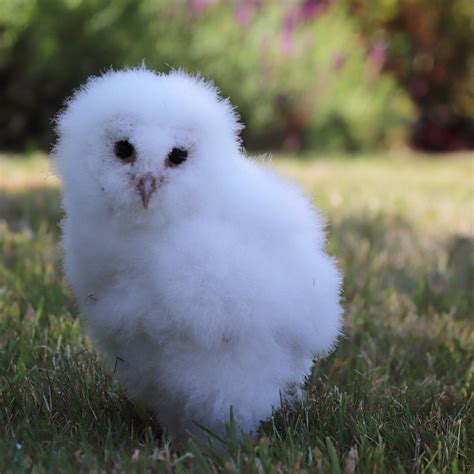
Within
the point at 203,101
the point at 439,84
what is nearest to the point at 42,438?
the point at 203,101

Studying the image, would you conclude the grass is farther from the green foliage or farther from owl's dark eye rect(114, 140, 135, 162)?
the green foliage

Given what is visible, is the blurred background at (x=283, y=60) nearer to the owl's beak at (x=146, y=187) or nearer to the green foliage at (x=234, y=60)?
the green foliage at (x=234, y=60)

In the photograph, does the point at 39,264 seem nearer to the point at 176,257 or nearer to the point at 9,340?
the point at 9,340

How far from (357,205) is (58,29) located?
386 cm

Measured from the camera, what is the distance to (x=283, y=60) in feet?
28.2

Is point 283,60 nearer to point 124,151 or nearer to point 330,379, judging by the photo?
point 330,379

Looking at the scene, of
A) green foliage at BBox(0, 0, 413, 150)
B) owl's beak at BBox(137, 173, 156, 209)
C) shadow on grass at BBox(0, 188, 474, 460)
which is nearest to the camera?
owl's beak at BBox(137, 173, 156, 209)

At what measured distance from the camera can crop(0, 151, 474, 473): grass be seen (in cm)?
176

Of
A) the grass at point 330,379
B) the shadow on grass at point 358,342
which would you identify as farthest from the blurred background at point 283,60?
the grass at point 330,379

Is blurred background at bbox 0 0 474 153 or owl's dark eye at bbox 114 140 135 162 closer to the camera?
owl's dark eye at bbox 114 140 135 162

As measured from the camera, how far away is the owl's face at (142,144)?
1.73 meters

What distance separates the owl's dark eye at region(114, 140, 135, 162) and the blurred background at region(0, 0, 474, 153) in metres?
4.88

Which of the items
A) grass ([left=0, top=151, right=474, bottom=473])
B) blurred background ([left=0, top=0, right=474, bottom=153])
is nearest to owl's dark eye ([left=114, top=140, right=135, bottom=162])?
grass ([left=0, top=151, right=474, bottom=473])

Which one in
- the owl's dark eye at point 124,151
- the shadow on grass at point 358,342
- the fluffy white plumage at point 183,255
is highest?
the owl's dark eye at point 124,151
